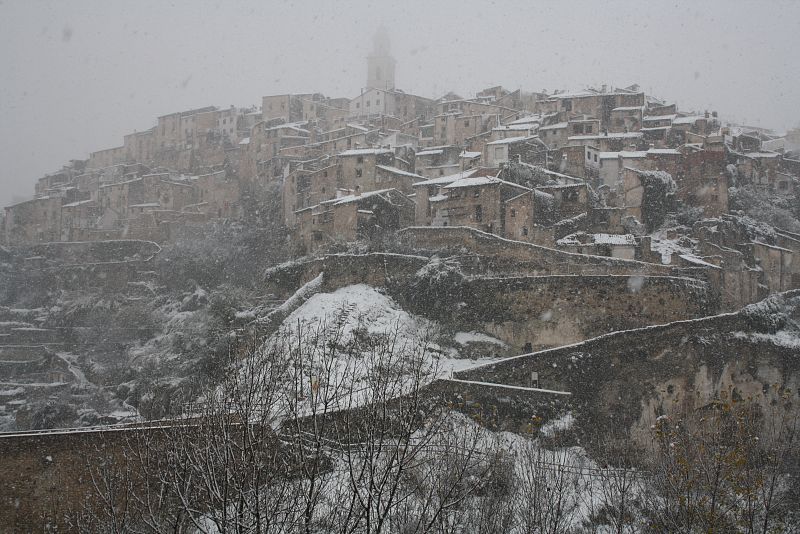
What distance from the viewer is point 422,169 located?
57.8m

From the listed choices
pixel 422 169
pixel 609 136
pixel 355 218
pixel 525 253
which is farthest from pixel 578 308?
pixel 422 169

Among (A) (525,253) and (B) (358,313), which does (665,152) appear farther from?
(B) (358,313)

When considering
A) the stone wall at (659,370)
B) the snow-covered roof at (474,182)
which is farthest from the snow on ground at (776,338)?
the snow-covered roof at (474,182)

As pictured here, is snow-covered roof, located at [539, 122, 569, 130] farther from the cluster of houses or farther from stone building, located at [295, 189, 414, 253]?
stone building, located at [295, 189, 414, 253]

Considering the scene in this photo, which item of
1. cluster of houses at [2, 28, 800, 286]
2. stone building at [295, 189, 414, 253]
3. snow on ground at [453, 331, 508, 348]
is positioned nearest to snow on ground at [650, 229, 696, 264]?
cluster of houses at [2, 28, 800, 286]

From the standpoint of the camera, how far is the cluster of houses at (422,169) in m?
43.5

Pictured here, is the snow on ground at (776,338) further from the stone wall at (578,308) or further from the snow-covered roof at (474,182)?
the snow-covered roof at (474,182)

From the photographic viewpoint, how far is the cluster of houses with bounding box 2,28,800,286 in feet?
143

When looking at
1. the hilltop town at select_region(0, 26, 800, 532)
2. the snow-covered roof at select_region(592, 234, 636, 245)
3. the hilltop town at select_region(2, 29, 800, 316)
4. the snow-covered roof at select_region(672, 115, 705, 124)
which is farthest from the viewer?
the snow-covered roof at select_region(672, 115, 705, 124)

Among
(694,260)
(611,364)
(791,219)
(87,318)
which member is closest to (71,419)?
(87,318)

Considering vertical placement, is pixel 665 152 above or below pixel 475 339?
above

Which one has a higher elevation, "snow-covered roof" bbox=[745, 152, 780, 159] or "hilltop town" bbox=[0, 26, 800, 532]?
"snow-covered roof" bbox=[745, 152, 780, 159]

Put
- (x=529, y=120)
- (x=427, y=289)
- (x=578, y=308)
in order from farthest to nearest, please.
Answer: (x=529, y=120) → (x=427, y=289) → (x=578, y=308)

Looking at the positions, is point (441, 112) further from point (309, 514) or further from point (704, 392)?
point (309, 514)
